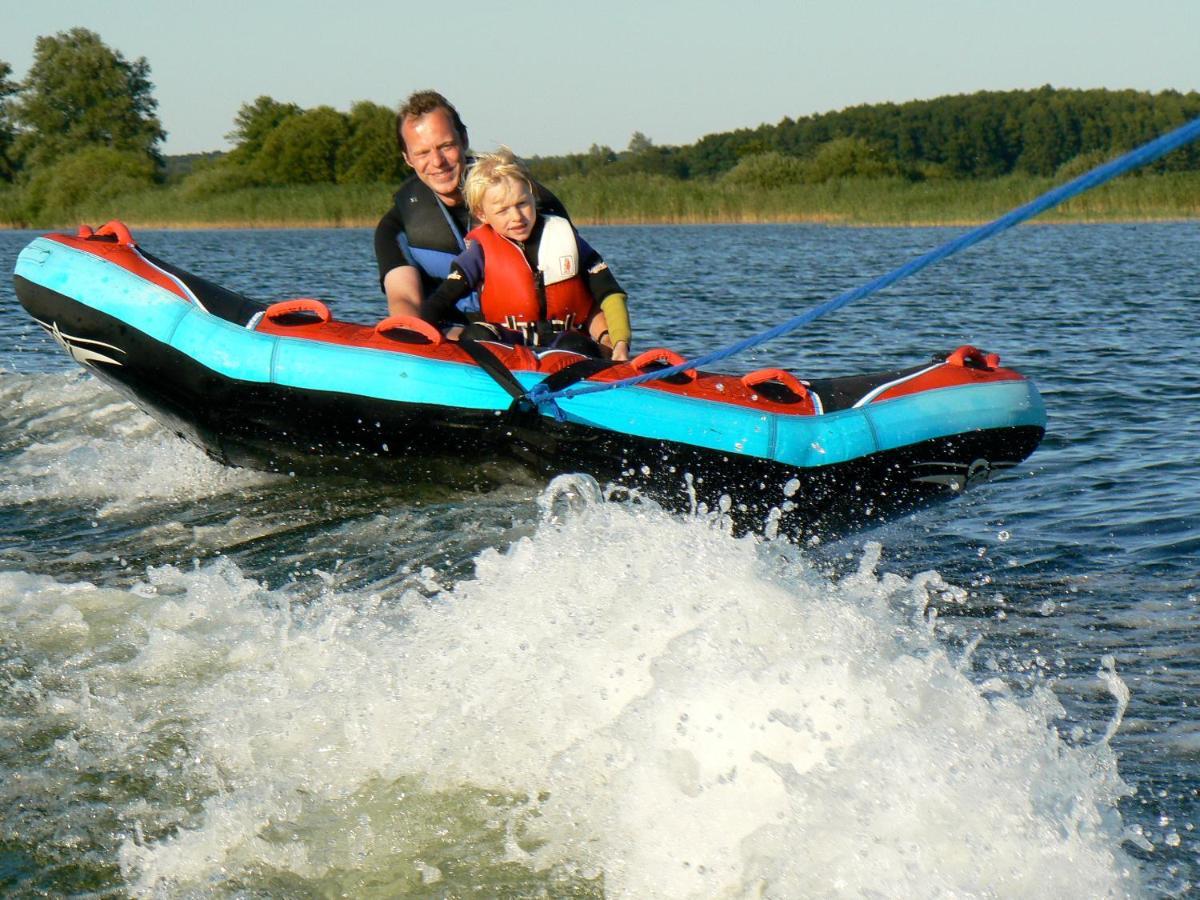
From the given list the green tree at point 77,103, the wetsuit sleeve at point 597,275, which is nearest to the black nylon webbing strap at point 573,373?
the wetsuit sleeve at point 597,275

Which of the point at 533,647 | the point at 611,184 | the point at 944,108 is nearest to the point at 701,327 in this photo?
the point at 533,647

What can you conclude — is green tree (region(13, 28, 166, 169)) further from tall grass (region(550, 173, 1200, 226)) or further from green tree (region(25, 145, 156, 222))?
tall grass (region(550, 173, 1200, 226))

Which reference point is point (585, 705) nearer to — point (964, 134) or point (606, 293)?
point (606, 293)

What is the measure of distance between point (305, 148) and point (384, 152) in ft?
9.48

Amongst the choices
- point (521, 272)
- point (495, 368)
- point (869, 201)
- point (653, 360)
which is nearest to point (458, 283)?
point (521, 272)

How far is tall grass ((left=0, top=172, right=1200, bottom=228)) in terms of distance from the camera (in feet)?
83.8

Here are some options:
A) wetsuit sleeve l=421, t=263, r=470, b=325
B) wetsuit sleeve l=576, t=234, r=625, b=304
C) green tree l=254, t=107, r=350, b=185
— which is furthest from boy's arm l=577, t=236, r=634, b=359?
green tree l=254, t=107, r=350, b=185

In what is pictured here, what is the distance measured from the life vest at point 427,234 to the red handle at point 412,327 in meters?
0.50

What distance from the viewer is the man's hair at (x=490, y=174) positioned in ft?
15.8

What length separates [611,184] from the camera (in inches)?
1216

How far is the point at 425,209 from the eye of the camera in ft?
17.4

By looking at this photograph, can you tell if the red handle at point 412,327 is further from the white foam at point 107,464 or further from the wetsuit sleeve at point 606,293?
the white foam at point 107,464

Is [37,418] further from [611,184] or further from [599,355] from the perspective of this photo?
[611,184]

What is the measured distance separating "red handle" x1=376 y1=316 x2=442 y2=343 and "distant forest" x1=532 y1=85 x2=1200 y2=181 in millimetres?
68069
